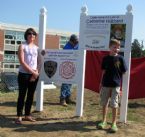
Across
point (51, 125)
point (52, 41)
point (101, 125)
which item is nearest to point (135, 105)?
point (101, 125)

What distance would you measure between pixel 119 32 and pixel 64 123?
7.29ft

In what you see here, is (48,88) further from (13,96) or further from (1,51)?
(1,51)

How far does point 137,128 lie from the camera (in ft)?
27.6

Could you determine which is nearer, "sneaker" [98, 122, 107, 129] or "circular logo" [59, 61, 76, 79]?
"sneaker" [98, 122, 107, 129]

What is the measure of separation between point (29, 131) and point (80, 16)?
2.87m

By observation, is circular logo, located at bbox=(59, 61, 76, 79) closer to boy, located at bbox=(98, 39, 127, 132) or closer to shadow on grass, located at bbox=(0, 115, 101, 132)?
shadow on grass, located at bbox=(0, 115, 101, 132)

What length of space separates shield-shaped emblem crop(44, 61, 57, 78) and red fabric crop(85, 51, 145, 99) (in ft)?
6.53

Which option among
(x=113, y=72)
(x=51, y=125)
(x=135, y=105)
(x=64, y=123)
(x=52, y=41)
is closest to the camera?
(x=113, y=72)

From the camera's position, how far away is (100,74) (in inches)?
457

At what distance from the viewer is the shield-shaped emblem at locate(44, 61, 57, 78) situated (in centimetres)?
973

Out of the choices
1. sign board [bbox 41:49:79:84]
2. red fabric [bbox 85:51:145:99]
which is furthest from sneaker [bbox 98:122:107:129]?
red fabric [bbox 85:51:145:99]

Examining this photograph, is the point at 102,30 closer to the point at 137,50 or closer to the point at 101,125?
the point at 101,125

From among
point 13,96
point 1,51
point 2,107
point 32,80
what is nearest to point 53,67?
point 32,80

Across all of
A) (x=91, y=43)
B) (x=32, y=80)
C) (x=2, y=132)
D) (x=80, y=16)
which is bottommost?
(x=2, y=132)
